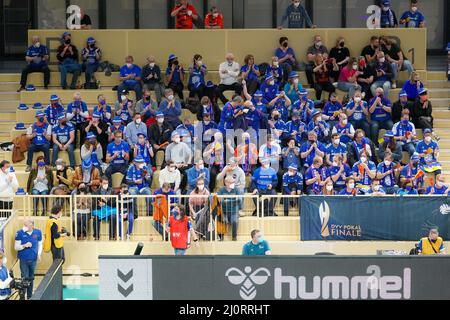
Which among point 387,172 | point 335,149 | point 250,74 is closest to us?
point 387,172

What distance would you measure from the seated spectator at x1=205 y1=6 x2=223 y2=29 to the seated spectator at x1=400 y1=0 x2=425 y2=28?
16.8 feet

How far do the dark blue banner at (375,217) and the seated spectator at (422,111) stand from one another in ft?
13.8

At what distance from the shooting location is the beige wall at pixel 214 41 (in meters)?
28.9

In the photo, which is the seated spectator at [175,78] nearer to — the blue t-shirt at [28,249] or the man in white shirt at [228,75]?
the man in white shirt at [228,75]

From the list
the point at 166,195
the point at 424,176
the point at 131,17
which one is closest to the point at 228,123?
the point at 166,195

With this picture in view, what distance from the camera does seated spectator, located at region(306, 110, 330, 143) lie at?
25.2 metres

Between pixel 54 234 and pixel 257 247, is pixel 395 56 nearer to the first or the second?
pixel 257 247

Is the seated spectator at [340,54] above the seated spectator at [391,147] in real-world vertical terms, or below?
above

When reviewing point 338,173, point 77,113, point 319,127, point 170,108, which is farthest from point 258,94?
point 77,113

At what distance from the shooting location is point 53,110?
Answer: 85.6 ft

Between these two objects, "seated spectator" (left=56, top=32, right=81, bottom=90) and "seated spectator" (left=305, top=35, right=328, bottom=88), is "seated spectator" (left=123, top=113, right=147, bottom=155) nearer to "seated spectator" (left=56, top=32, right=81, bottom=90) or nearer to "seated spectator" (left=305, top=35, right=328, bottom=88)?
"seated spectator" (left=56, top=32, right=81, bottom=90)

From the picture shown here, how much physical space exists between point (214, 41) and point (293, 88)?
11.5 feet

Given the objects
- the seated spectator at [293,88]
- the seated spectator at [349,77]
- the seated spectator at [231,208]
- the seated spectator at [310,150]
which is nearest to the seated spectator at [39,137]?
the seated spectator at [231,208]

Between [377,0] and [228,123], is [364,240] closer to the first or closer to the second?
[228,123]
